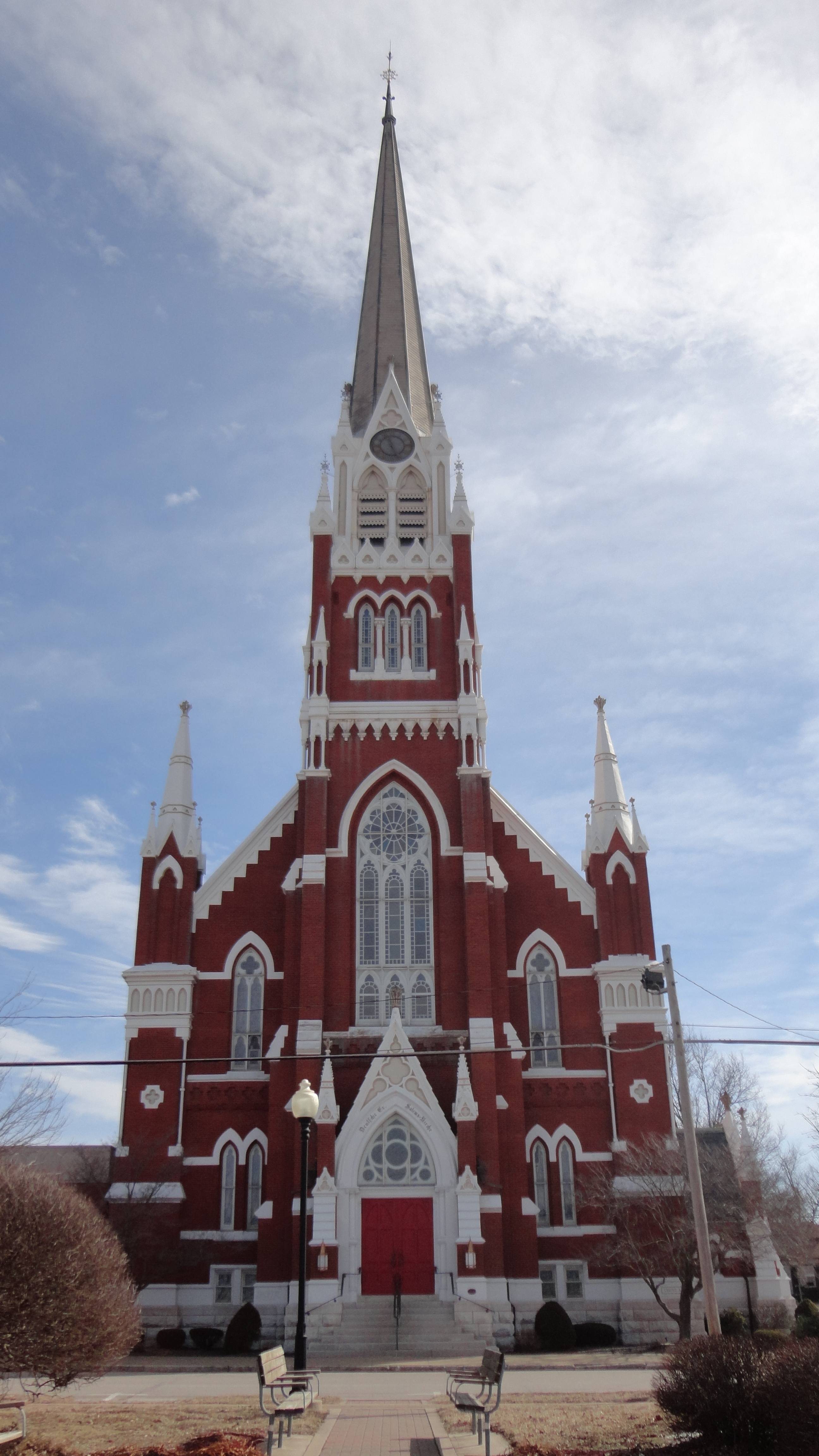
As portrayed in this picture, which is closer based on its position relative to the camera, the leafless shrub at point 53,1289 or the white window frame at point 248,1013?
the leafless shrub at point 53,1289

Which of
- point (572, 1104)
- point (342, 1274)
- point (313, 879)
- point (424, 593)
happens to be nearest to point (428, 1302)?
point (342, 1274)

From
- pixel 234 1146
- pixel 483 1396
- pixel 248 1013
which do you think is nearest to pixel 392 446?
pixel 248 1013

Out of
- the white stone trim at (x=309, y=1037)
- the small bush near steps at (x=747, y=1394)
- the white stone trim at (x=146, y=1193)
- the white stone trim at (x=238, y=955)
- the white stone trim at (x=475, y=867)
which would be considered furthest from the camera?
the white stone trim at (x=238, y=955)

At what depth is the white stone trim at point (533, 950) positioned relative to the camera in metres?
32.5

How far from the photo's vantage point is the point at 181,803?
34.4 meters

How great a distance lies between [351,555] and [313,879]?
1136 cm

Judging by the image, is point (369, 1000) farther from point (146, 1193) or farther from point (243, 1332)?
point (243, 1332)

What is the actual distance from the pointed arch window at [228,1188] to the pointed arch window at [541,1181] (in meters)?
8.08

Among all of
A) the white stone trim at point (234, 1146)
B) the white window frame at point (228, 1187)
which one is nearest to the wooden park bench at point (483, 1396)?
the white stone trim at point (234, 1146)

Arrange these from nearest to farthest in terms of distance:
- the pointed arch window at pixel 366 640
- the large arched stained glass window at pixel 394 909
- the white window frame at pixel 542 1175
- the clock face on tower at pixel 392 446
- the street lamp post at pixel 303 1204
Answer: the street lamp post at pixel 303 1204
the white window frame at pixel 542 1175
the large arched stained glass window at pixel 394 909
the pointed arch window at pixel 366 640
the clock face on tower at pixel 392 446

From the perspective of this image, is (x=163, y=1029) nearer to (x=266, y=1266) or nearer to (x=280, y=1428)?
(x=266, y=1266)

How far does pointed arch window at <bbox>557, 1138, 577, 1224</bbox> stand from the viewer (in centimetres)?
3008

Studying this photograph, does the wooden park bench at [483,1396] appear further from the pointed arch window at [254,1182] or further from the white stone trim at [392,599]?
the white stone trim at [392,599]

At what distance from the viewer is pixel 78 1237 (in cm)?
1296
